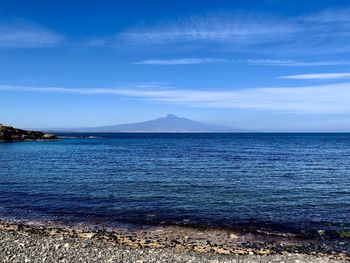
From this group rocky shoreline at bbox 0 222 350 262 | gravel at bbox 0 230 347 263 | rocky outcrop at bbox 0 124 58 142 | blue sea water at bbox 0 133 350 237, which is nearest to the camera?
gravel at bbox 0 230 347 263

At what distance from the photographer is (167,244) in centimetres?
1792

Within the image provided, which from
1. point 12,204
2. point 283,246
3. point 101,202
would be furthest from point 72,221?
point 283,246

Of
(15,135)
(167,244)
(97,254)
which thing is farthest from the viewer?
(15,135)

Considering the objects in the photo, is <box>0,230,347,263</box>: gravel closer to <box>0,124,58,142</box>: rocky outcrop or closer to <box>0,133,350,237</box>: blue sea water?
<box>0,133,350,237</box>: blue sea water

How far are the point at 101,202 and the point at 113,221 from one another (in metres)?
5.36

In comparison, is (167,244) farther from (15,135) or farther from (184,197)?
(15,135)

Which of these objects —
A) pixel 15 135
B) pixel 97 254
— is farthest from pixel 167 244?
pixel 15 135

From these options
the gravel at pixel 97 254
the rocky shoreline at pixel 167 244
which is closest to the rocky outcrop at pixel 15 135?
the rocky shoreline at pixel 167 244

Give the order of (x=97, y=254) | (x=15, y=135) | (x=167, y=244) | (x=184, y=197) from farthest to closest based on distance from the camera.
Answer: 1. (x=15, y=135)
2. (x=184, y=197)
3. (x=167, y=244)
4. (x=97, y=254)

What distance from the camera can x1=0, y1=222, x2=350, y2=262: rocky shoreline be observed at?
15.5m

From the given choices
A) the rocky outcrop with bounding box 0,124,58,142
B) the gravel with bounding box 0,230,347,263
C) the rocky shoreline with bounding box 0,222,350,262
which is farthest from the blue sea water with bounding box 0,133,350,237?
the rocky outcrop with bounding box 0,124,58,142

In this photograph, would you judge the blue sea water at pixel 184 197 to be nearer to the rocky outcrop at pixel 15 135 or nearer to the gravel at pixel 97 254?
the gravel at pixel 97 254

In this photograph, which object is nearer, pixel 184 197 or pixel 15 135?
pixel 184 197

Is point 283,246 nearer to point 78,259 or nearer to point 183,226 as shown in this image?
point 183,226
